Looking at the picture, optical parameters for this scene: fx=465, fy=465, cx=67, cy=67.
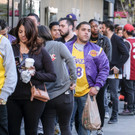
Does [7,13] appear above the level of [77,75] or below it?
above

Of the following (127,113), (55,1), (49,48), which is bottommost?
(127,113)

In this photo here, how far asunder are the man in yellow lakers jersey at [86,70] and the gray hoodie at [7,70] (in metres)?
2.01

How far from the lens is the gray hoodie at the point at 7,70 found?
486 cm

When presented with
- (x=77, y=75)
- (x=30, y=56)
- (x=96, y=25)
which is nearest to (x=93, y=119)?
(x=77, y=75)

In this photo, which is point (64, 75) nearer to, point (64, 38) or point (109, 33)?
point (64, 38)

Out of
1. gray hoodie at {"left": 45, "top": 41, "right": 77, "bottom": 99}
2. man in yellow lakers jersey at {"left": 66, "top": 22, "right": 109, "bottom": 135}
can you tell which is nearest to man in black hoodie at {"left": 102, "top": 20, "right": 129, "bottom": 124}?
man in yellow lakers jersey at {"left": 66, "top": 22, "right": 109, "bottom": 135}

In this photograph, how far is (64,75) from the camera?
594 cm

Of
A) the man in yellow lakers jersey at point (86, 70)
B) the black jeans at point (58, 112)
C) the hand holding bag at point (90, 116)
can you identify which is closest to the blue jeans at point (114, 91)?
the man in yellow lakers jersey at point (86, 70)

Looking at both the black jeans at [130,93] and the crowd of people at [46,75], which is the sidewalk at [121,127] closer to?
the black jeans at [130,93]

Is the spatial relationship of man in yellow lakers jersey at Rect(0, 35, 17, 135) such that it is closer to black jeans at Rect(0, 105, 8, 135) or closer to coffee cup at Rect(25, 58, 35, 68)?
black jeans at Rect(0, 105, 8, 135)

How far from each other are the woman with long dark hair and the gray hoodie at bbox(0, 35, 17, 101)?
0.88ft

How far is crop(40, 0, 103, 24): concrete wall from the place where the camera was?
16.7m

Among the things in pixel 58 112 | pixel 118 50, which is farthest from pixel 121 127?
pixel 58 112

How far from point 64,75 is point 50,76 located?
1.87ft
